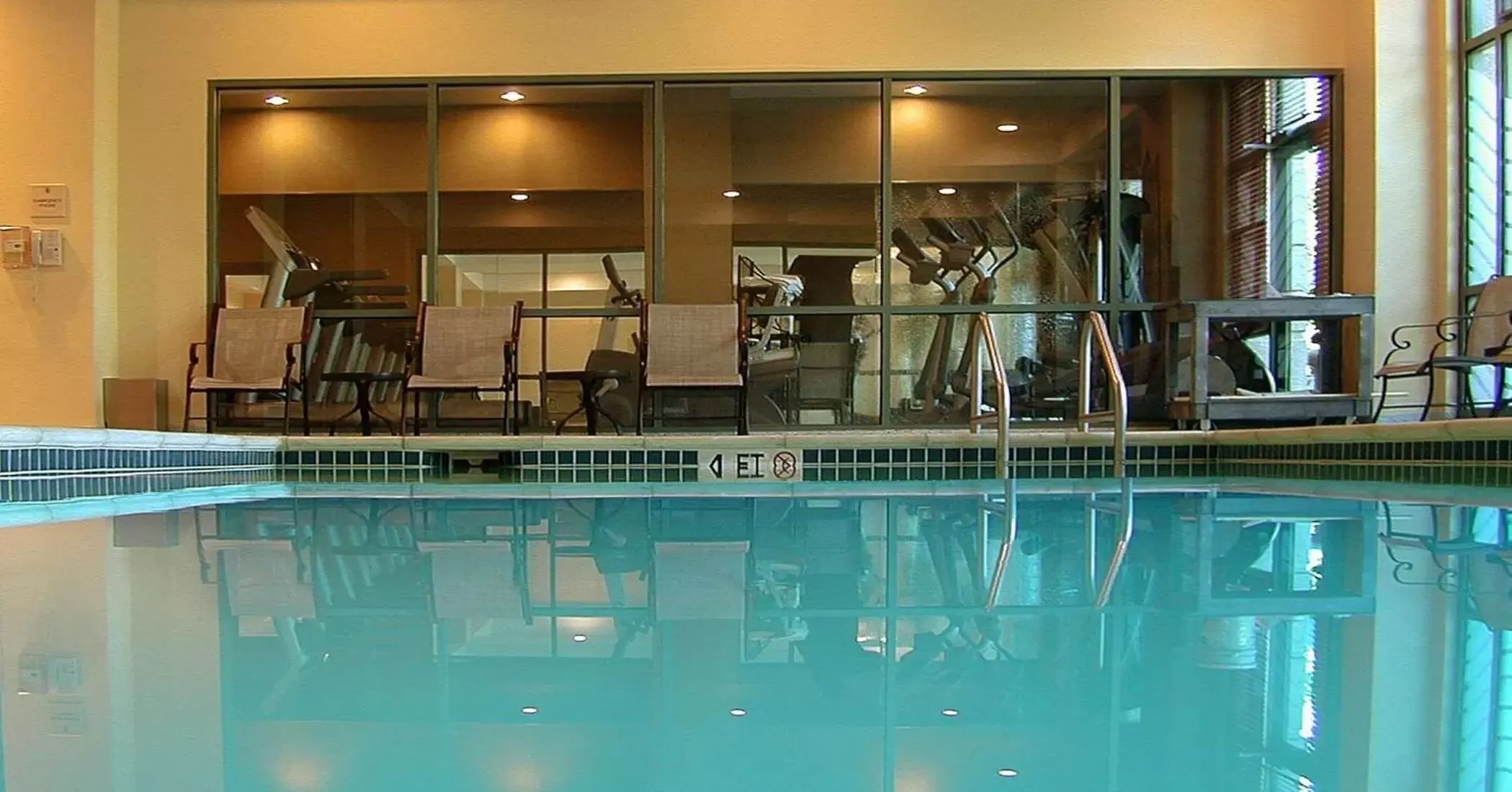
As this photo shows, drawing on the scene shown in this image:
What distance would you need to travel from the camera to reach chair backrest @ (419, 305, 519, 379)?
7840 mm

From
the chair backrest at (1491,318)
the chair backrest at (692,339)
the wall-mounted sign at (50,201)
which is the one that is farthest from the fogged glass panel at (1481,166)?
the wall-mounted sign at (50,201)

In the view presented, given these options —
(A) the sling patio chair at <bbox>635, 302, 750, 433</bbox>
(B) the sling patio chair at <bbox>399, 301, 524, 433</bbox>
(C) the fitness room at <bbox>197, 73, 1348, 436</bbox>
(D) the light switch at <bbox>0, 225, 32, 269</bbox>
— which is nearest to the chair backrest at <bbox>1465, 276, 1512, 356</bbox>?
(C) the fitness room at <bbox>197, 73, 1348, 436</bbox>

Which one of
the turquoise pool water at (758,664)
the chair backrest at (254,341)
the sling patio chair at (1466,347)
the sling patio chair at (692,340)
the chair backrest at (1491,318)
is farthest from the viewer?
the chair backrest at (254,341)

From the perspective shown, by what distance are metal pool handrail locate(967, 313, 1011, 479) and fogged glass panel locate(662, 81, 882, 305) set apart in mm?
1741

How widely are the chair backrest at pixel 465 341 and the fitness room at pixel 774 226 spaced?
35 centimetres

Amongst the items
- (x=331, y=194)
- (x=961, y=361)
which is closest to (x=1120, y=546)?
(x=961, y=361)

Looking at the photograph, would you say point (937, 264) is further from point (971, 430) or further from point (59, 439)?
point (59, 439)

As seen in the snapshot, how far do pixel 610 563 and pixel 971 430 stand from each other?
4.40m

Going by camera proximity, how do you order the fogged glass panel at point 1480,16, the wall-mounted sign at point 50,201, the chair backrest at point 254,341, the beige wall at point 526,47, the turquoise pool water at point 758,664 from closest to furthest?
the turquoise pool water at point 758,664 < the fogged glass panel at point 1480,16 < the chair backrest at point 254,341 < the wall-mounted sign at point 50,201 < the beige wall at point 526,47

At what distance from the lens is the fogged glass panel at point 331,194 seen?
27.7 feet

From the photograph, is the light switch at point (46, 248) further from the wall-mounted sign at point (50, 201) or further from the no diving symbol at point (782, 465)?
the no diving symbol at point (782, 465)

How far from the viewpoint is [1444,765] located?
101cm

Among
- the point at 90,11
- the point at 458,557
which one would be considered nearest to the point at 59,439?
the point at 458,557

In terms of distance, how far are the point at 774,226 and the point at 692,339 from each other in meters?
1.06
